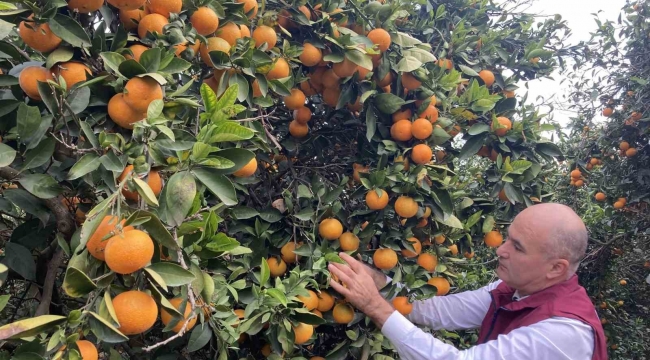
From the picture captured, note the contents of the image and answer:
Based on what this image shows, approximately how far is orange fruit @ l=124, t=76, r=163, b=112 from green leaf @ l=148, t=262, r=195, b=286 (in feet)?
1.09

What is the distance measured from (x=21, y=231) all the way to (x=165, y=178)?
1.35 feet

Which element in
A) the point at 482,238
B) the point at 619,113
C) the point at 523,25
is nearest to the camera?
the point at 482,238

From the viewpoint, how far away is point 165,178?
1043 mm

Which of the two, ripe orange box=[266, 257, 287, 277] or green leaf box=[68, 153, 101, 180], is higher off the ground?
green leaf box=[68, 153, 101, 180]

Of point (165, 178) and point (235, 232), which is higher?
point (165, 178)

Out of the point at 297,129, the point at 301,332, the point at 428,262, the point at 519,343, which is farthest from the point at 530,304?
the point at 297,129

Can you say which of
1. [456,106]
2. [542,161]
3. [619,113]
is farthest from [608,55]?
[456,106]

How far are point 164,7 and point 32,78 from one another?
1.13ft

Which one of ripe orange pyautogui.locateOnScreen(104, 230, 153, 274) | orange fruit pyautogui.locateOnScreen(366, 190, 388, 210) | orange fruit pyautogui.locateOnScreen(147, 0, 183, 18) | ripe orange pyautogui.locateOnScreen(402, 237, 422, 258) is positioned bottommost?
ripe orange pyautogui.locateOnScreen(402, 237, 422, 258)

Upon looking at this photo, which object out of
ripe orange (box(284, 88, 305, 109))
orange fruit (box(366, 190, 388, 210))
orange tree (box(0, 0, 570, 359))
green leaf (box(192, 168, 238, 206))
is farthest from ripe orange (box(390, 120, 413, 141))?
green leaf (box(192, 168, 238, 206))

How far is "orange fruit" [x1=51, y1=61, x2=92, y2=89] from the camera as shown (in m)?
1.00

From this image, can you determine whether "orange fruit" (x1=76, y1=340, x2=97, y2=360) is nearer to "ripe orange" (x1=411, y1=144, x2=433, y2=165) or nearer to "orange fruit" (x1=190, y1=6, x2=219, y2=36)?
"orange fruit" (x1=190, y1=6, x2=219, y2=36)

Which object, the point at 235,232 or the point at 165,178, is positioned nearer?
the point at 165,178

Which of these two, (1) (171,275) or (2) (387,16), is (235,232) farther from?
(2) (387,16)
